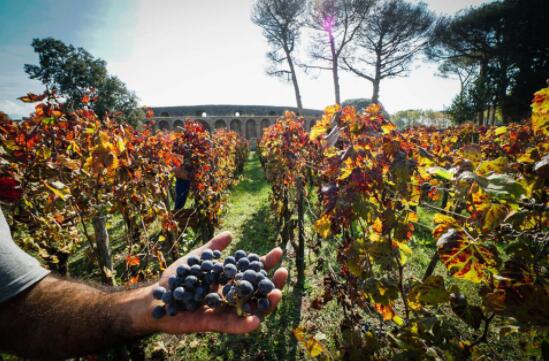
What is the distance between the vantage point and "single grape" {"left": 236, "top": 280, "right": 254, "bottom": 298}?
1006 mm

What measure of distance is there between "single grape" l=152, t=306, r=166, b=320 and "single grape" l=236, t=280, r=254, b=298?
0.38 m

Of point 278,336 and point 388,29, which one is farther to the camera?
point 388,29

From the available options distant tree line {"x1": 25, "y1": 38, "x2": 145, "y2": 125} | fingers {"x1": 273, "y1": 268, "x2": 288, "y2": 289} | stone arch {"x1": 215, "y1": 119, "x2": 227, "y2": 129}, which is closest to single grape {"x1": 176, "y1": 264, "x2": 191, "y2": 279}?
fingers {"x1": 273, "y1": 268, "x2": 288, "y2": 289}

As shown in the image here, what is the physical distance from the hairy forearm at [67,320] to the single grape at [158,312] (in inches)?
4.2

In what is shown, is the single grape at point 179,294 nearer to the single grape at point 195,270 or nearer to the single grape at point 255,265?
the single grape at point 195,270

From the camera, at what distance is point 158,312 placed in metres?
1.07

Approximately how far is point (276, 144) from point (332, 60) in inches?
729

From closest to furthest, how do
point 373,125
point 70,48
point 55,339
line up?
point 55,339 < point 373,125 < point 70,48

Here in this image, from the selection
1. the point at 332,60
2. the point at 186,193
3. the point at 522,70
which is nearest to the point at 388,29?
the point at 332,60

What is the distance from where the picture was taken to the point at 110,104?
102 feet

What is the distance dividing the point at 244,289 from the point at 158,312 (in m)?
0.43

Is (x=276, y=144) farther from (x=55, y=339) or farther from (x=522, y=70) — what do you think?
(x=522, y=70)

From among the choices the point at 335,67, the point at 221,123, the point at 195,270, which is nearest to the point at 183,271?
the point at 195,270

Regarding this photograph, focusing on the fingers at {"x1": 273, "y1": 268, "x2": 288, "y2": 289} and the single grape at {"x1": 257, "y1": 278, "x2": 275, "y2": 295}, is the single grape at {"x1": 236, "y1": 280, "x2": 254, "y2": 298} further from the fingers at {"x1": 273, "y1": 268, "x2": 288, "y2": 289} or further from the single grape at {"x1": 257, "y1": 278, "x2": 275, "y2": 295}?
the fingers at {"x1": 273, "y1": 268, "x2": 288, "y2": 289}
